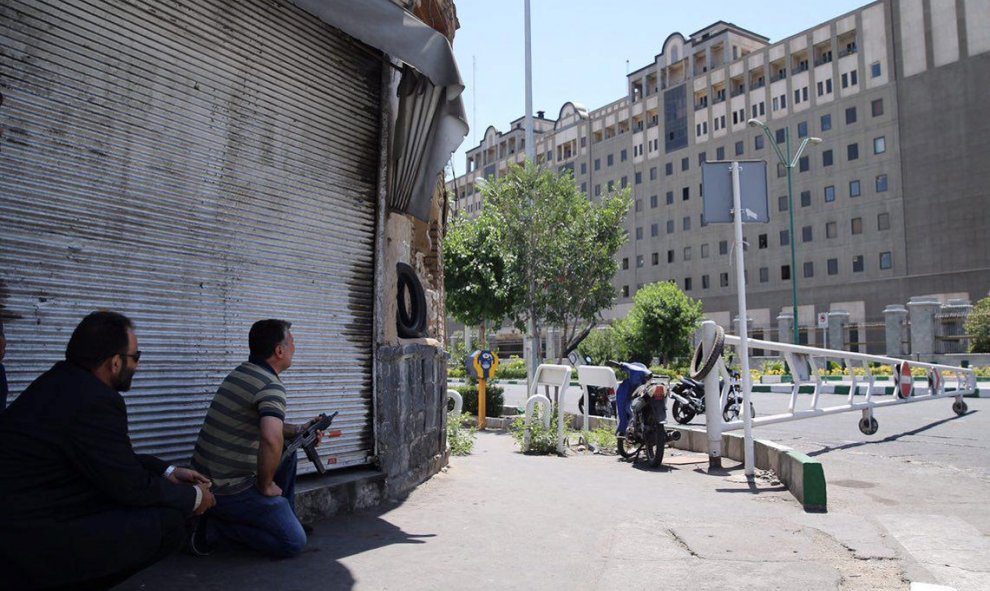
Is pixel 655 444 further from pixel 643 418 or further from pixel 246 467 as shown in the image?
pixel 246 467

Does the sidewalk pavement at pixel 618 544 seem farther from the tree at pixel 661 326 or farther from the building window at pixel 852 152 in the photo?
the building window at pixel 852 152

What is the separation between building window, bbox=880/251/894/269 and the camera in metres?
51.7

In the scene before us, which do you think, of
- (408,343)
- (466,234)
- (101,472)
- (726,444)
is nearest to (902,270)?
(466,234)

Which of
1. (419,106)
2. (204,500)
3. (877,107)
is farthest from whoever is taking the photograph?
Result: (877,107)

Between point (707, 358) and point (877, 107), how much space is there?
171ft

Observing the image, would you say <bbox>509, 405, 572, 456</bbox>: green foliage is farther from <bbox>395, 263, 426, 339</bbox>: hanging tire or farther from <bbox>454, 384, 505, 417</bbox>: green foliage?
<bbox>454, 384, 505, 417</bbox>: green foliage

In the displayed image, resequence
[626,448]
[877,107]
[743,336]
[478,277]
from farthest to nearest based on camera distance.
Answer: [877,107] < [478,277] < [626,448] < [743,336]

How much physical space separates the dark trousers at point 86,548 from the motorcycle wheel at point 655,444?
20.4ft

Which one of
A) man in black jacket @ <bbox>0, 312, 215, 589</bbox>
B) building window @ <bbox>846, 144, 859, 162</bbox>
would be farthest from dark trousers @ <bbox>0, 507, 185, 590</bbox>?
building window @ <bbox>846, 144, 859, 162</bbox>

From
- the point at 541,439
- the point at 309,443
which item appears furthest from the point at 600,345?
the point at 309,443

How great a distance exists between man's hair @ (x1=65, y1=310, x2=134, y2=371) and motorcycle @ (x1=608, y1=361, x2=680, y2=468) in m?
6.41

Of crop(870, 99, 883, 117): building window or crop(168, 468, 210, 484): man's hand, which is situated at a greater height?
crop(870, 99, 883, 117): building window

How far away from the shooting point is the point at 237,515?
4.09 m

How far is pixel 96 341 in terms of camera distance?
2.99 metres
